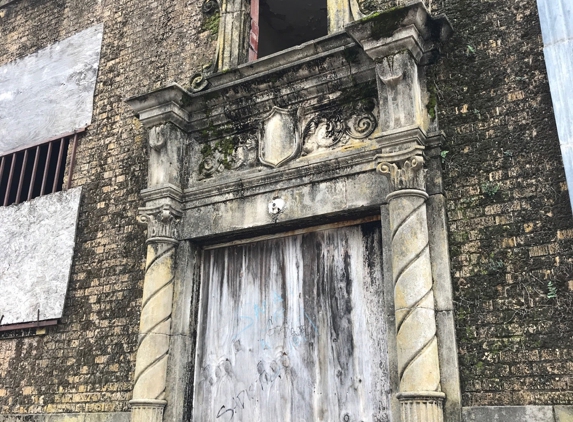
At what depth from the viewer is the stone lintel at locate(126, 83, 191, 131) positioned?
5887 millimetres

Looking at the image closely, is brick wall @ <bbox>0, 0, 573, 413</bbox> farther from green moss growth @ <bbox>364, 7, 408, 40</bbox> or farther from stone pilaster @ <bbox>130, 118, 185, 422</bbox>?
green moss growth @ <bbox>364, 7, 408, 40</bbox>

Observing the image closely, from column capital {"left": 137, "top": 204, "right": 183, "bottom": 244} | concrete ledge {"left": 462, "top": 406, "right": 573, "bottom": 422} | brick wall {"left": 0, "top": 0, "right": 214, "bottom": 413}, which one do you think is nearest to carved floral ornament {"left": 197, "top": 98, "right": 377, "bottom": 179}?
column capital {"left": 137, "top": 204, "right": 183, "bottom": 244}

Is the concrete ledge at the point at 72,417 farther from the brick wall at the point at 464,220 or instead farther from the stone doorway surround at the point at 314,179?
the stone doorway surround at the point at 314,179

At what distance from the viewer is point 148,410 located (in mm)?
5145

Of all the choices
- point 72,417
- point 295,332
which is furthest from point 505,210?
point 72,417

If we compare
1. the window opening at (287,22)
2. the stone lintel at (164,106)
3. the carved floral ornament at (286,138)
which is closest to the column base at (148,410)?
the carved floral ornament at (286,138)

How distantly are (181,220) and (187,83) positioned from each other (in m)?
1.65

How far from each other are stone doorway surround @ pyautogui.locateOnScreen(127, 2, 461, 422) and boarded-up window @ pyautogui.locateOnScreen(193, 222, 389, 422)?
18 cm

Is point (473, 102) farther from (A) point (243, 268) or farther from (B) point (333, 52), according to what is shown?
(A) point (243, 268)

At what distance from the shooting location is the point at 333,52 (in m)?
5.24

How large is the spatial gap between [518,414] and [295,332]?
199cm

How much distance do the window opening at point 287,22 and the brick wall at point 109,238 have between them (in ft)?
5.01

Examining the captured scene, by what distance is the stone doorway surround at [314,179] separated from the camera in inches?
171

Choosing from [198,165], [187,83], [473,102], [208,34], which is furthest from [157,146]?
[473,102]
